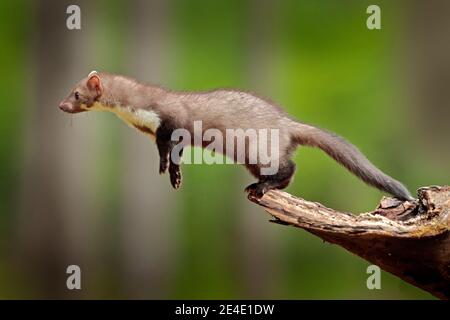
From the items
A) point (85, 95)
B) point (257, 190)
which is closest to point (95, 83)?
point (85, 95)

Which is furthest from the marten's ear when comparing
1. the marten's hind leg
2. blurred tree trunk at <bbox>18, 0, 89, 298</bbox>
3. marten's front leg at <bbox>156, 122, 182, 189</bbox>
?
blurred tree trunk at <bbox>18, 0, 89, 298</bbox>

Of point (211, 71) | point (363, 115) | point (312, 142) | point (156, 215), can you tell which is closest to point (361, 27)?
point (363, 115)

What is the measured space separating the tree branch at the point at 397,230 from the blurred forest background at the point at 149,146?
2.24 feet

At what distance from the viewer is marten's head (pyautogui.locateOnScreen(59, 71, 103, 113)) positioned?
6.76ft

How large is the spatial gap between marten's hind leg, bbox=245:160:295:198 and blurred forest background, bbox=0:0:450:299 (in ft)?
1.81

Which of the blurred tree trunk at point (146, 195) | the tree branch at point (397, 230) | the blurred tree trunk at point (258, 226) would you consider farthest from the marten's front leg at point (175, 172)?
the blurred tree trunk at point (258, 226)

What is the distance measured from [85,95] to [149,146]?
55 cm

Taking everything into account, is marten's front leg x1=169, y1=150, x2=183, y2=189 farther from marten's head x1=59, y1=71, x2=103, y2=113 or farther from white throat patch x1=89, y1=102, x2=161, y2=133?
marten's head x1=59, y1=71, x2=103, y2=113

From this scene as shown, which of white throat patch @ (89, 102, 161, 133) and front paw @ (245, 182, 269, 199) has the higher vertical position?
white throat patch @ (89, 102, 161, 133)

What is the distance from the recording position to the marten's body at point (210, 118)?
79.6 inches

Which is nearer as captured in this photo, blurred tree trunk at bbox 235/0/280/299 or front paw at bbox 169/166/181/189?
front paw at bbox 169/166/181/189

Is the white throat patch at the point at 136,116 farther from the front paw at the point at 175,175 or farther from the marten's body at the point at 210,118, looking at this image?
the front paw at the point at 175,175

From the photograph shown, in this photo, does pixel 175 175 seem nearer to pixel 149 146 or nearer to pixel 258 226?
pixel 149 146
